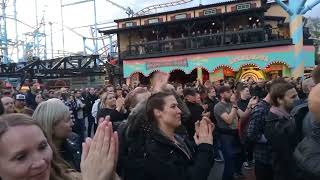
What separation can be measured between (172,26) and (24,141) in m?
29.2

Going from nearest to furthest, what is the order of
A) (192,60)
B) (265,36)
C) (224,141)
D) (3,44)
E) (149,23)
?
(224,141) → (265,36) → (192,60) → (149,23) → (3,44)

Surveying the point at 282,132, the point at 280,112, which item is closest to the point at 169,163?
the point at 282,132

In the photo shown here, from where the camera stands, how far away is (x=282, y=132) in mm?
3922

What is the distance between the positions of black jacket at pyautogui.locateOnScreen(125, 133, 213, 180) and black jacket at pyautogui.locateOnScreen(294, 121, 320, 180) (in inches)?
25.9

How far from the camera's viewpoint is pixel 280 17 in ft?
95.5

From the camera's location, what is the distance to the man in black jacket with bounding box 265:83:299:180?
3.82m

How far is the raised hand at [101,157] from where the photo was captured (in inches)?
67.5

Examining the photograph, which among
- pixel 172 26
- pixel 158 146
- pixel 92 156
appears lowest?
pixel 158 146

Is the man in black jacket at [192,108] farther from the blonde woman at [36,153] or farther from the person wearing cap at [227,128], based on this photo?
the blonde woman at [36,153]


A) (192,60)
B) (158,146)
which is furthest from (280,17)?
(158,146)

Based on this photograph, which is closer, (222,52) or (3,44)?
(222,52)

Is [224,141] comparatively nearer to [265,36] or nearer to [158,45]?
[265,36]

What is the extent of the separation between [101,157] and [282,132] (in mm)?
2607

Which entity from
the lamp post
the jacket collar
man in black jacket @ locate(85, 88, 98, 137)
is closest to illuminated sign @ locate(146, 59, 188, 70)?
the lamp post
